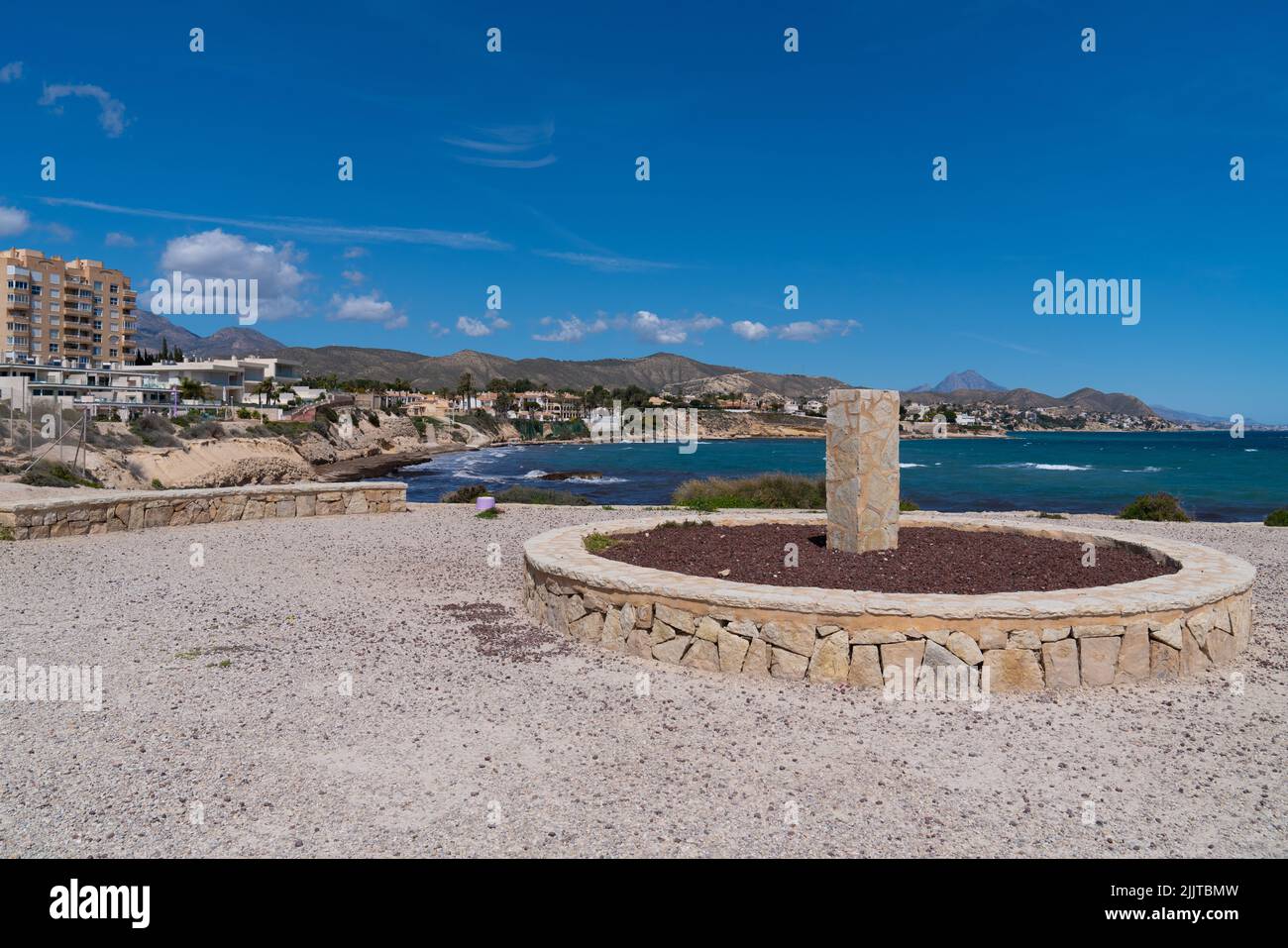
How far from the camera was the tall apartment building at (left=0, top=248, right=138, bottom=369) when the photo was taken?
86.3m

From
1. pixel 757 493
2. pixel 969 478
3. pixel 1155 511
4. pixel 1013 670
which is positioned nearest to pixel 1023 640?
pixel 1013 670

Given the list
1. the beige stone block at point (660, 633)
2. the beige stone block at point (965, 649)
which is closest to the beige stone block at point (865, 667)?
the beige stone block at point (965, 649)

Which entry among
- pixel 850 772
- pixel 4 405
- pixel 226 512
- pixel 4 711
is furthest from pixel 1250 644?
pixel 4 405

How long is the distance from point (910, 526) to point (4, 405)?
38.8m

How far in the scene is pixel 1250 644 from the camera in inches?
305

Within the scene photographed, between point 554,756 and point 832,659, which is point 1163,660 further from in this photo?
point 554,756

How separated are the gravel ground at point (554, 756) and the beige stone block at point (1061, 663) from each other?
0.64 feet

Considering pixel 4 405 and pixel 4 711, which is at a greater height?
pixel 4 405

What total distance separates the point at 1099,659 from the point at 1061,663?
0.35 m

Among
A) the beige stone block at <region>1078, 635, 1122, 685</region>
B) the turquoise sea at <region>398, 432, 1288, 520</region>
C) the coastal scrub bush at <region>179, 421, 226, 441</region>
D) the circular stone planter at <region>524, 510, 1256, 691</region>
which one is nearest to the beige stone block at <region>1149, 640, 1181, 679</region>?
the circular stone planter at <region>524, 510, 1256, 691</region>

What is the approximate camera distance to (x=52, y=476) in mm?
19766

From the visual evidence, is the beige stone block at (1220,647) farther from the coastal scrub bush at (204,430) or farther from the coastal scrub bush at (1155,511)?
the coastal scrub bush at (204,430)
